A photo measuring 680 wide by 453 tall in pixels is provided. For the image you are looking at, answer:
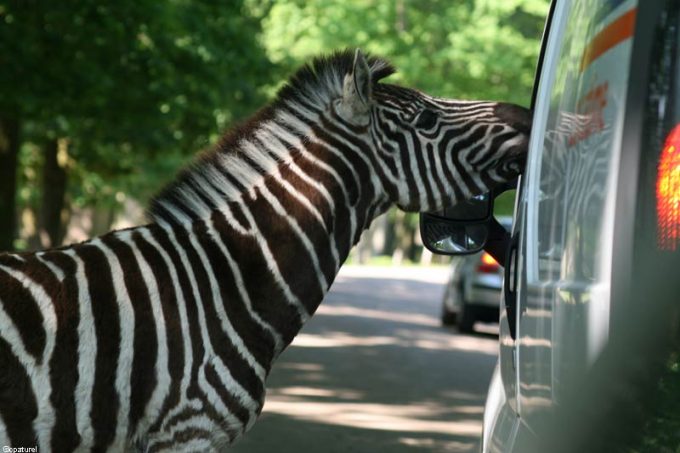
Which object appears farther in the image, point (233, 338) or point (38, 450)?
point (233, 338)

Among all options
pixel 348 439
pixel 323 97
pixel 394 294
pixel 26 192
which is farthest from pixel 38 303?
pixel 26 192

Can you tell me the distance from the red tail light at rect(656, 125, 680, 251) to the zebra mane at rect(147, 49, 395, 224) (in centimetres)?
254

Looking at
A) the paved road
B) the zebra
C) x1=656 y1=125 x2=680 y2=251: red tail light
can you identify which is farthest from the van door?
the paved road

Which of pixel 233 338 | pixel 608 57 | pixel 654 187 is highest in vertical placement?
pixel 608 57

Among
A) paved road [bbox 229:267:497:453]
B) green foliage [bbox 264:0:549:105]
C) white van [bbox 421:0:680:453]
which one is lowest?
paved road [bbox 229:267:497:453]

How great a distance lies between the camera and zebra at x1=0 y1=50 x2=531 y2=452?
402cm

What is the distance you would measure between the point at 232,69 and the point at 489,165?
19.6 meters

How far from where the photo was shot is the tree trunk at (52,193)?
30.5 m

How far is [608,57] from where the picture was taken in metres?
2.56

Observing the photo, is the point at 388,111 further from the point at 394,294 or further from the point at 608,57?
the point at 394,294

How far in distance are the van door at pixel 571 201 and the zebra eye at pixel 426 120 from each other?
3.27 ft

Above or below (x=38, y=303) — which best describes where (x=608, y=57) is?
above

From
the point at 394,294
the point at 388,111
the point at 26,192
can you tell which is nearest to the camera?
the point at 388,111

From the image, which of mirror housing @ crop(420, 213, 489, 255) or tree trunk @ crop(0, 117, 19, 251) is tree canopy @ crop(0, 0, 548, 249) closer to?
tree trunk @ crop(0, 117, 19, 251)
